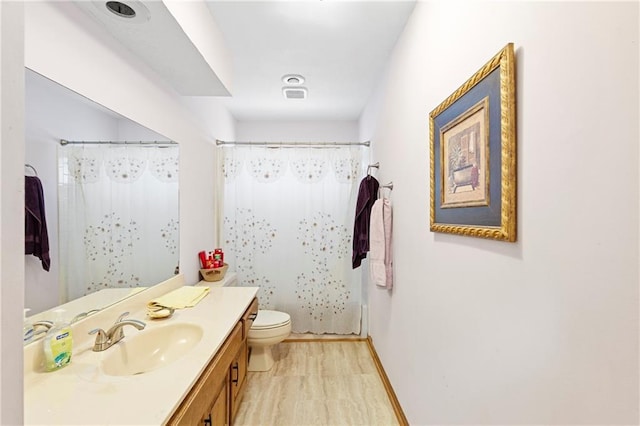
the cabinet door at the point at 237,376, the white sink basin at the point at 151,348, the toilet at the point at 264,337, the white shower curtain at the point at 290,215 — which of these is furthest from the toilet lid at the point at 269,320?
the white sink basin at the point at 151,348

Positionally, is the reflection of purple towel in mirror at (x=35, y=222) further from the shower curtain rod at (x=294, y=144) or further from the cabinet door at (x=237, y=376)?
the shower curtain rod at (x=294, y=144)

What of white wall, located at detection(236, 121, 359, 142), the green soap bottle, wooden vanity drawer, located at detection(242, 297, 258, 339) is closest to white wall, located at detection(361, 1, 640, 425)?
wooden vanity drawer, located at detection(242, 297, 258, 339)

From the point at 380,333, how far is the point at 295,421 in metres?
0.96

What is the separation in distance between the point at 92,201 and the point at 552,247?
1.82 metres

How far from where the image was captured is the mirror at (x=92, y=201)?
3.76 ft

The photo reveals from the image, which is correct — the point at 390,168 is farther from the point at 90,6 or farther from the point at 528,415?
the point at 90,6

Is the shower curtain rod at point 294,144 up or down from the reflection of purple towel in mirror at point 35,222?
up

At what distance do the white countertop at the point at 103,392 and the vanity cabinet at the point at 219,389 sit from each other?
0.18 ft

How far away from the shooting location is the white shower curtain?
122 inches

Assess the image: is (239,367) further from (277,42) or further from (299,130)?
(299,130)

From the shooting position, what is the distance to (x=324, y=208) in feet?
10.2

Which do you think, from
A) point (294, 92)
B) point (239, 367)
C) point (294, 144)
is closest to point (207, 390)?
point (239, 367)

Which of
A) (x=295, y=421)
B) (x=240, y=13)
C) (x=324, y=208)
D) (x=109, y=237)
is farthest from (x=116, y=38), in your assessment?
(x=295, y=421)

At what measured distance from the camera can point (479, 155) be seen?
1.02 meters
